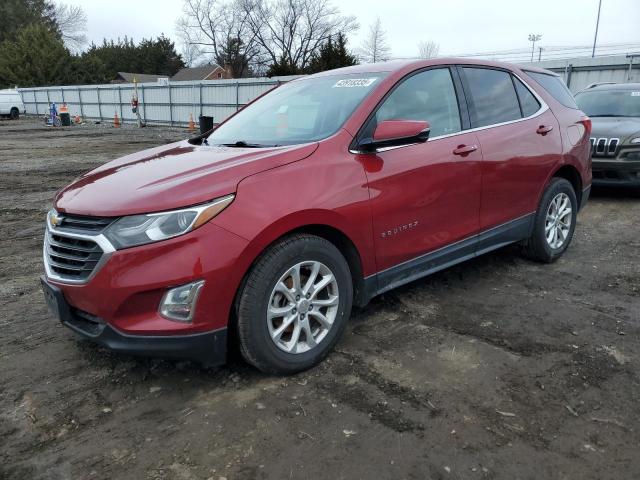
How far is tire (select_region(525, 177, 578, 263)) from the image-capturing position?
475cm

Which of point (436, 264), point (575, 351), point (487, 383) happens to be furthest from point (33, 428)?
point (575, 351)

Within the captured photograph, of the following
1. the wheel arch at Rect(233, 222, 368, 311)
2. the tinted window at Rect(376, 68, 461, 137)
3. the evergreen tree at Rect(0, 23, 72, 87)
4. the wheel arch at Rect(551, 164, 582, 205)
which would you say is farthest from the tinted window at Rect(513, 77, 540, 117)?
the evergreen tree at Rect(0, 23, 72, 87)

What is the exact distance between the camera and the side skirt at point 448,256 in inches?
136

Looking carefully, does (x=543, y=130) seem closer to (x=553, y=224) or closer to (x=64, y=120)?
(x=553, y=224)

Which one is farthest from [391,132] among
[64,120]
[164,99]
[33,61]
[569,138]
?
[33,61]

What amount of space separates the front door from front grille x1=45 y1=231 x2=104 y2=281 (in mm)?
1591

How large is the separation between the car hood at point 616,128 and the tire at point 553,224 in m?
3.17

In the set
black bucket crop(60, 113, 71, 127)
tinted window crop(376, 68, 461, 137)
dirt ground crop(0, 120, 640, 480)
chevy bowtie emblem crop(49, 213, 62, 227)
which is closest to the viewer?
dirt ground crop(0, 120, 640, 480)

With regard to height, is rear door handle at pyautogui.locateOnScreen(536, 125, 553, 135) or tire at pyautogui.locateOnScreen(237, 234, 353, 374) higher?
rear door handle at pyautogui.locateOnScreen(536, 125, 553, 135)

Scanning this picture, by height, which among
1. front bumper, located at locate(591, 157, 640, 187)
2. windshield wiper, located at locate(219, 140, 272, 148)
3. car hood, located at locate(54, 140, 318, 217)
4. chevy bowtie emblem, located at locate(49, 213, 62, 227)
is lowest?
front bumper, located at locate(591, 157, 640, 187)

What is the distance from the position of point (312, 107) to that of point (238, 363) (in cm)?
178

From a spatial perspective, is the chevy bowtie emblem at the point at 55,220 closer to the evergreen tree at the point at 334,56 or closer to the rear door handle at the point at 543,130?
the rear door handle at the point at 543,130

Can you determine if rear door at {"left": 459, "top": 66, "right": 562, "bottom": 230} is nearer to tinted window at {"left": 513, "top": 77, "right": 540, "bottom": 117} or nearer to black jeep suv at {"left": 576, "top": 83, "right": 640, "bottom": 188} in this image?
tinted window at {"left": 513, "top": 77, "right": 540, "bottom": 117}

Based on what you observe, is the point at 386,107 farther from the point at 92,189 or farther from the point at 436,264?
the point at 92,189
